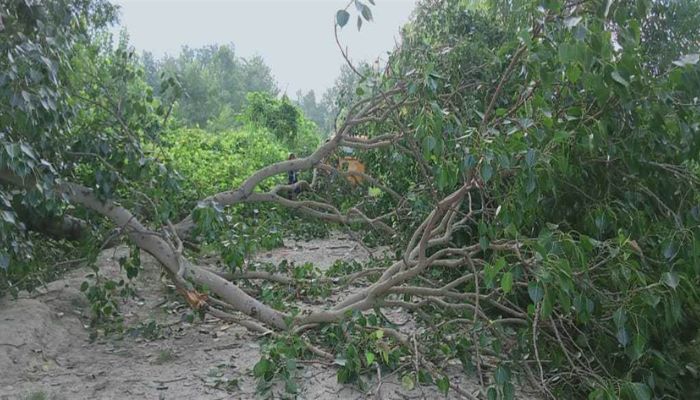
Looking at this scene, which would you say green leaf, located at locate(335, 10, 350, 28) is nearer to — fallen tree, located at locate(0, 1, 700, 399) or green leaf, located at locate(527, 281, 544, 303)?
fallen tree, located at locate(0, 1, 700, 399)

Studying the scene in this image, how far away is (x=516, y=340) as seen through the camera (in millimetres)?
2736

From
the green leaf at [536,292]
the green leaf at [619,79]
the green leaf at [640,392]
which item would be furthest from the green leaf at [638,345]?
the green leaf at [619,79]

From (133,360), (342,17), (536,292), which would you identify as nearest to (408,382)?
(536,292)

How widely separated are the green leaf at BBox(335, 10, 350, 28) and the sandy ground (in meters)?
1.54

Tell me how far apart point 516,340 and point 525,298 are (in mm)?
725

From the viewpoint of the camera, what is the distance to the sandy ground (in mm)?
2641

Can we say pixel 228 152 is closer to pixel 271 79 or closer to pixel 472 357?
pixel 472 357

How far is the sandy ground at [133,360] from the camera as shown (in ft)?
8.66

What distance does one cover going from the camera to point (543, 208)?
2842 mm

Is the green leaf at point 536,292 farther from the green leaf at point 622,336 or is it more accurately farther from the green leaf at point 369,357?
the green leaf at point 369,357

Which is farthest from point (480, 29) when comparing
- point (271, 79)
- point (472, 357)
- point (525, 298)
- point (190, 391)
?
point (271, 79)

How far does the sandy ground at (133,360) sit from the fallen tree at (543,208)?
0.15m

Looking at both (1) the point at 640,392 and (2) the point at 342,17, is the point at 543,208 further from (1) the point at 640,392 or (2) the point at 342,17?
(2) the point at 342,17

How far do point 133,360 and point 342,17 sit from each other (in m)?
2.13
